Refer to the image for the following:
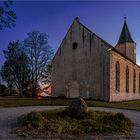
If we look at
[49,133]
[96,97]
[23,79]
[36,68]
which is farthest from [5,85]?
[49,133]

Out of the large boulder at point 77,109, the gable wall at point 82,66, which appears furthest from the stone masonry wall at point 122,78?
the large boulder at point 77,109

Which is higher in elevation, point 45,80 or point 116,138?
point 45,80

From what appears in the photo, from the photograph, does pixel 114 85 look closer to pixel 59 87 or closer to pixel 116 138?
pixel 59 87

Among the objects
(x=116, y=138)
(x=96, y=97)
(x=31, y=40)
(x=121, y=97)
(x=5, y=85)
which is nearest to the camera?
(x=116, y=138)

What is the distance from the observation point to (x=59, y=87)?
34.0 m

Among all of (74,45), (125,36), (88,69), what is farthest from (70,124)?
(125,36)

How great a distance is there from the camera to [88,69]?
101 feet

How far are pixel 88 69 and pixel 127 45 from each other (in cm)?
1867

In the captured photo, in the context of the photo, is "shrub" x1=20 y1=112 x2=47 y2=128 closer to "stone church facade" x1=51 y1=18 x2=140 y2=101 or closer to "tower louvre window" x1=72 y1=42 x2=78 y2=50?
"stone church facade" x1=51 y1=18 x2=140 y2=101

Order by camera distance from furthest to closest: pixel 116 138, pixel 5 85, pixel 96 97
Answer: pixel 5 85 < pixel 96 97 < pixel 116 138

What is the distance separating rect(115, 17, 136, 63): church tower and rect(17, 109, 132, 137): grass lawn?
37.3 metres

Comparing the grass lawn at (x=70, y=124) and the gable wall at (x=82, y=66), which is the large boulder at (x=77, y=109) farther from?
the gable wall at (x=82, y=66)

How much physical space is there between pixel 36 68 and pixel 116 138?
3807 cm

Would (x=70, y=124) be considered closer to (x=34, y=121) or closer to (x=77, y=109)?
(x=77, y=109)
